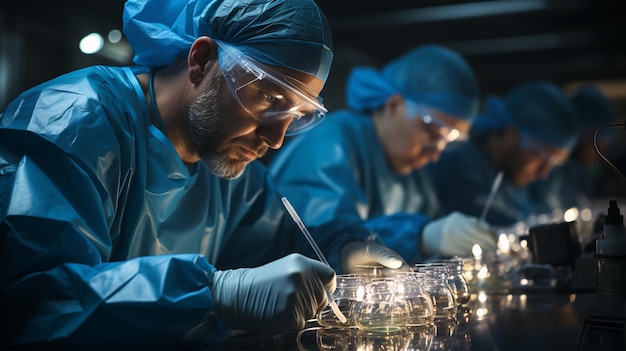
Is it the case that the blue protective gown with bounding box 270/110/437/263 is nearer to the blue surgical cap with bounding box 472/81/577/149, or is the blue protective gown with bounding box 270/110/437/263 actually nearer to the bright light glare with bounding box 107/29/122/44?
the bright light glare with bounding box 107/29/122/44

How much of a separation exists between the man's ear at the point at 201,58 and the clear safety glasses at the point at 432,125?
2028 millimetres

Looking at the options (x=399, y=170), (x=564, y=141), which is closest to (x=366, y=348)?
(x=399, y=170)

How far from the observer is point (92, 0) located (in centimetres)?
432

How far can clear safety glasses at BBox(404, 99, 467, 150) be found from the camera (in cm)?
374

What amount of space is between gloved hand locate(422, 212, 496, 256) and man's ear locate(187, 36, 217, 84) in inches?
61.0

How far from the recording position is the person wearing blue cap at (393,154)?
3.10 metres

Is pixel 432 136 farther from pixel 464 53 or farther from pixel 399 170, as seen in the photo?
pixel 464 53

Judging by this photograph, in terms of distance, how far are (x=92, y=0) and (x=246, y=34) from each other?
286 cm

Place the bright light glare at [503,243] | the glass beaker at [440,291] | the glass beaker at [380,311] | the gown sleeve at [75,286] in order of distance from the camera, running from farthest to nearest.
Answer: the bright light glare at [503,243] < the glass beaker at [440,291] < the glass beaker at [380,311] < the gown sleeve at [75,286]

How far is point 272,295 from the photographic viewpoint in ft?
4.89

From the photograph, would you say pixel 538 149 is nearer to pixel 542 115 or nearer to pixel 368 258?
pixel 542 115

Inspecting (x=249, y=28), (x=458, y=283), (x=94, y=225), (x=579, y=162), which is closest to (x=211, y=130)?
(x=249, y=28)

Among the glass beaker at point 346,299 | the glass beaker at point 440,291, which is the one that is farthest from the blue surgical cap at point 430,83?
the glass beaker at point 346,299

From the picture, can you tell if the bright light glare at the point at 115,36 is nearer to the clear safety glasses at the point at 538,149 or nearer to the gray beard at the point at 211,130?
the gray beard at the point at 211,130
